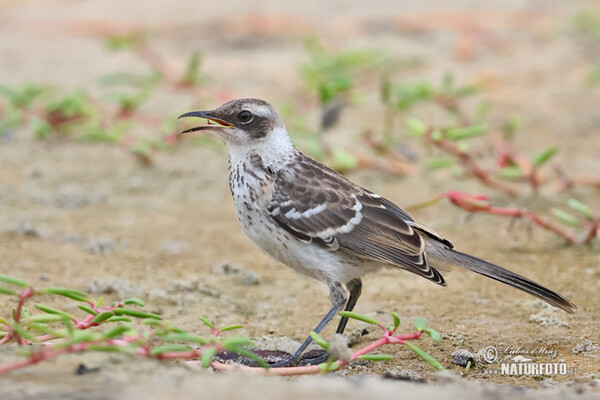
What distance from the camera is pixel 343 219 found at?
170 inches

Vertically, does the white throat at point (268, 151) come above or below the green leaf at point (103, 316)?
above

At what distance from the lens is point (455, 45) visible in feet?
36.3

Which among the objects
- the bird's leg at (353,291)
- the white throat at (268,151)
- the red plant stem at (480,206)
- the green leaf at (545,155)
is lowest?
the bird's leg at (353,291)

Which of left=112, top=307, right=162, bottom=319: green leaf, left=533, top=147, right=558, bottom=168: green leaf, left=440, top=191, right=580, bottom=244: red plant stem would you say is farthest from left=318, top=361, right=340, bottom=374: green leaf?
left=533, top=147, right=558, bottom=168: green leaf

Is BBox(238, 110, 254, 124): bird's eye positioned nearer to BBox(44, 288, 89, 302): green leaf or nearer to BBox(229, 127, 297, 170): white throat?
BBox(229, 127, 297, 170): white throat

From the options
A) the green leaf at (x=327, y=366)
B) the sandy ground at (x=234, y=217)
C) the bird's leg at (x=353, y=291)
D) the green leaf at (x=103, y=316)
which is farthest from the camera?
the bird's leg at (x=353, y=291)

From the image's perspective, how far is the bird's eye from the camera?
4535mm

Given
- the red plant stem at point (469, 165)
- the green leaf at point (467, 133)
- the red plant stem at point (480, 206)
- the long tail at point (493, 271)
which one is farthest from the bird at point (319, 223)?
the red plant stem at point (469, 165)

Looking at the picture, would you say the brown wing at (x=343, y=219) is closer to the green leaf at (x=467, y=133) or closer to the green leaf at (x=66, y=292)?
the green leaf at (x=66, y=292)

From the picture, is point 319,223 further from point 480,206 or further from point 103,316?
point 480,206

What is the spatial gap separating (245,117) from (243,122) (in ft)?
0.10

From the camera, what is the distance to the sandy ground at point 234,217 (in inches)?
135

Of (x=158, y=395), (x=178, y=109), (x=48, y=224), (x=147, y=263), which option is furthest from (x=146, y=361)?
(x=178, y=109)

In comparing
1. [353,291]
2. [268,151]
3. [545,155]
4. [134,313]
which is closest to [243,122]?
[268,151]
